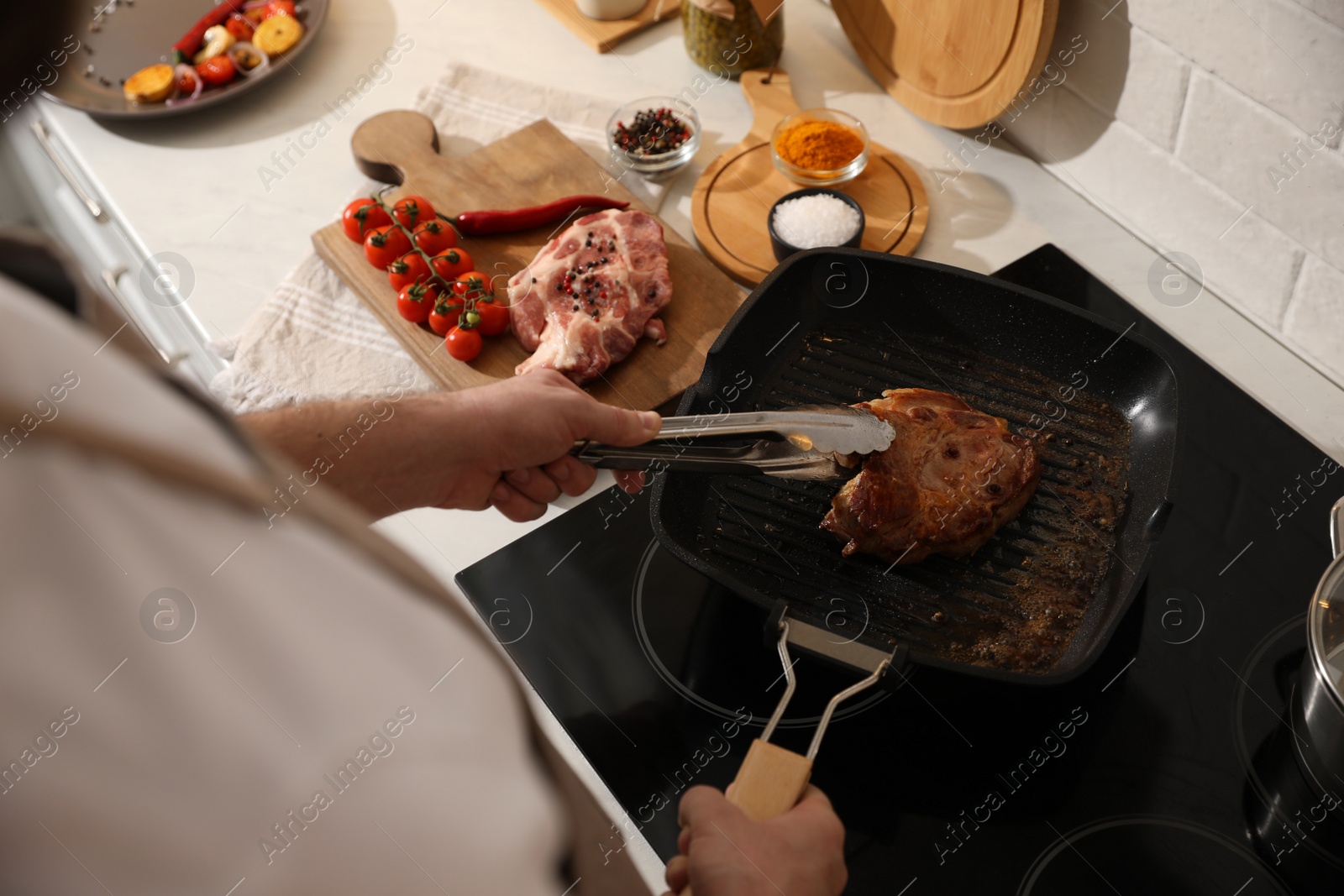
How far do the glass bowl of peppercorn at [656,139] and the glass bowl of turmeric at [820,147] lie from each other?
165 millimetres

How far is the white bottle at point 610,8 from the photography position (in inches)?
79.4

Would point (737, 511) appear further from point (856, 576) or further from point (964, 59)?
point (964, 59)

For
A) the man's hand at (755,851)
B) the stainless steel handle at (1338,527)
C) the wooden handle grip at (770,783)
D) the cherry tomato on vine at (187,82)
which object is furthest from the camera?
the cherry tomato on vine at (187,82)

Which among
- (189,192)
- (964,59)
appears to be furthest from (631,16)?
(189,192)

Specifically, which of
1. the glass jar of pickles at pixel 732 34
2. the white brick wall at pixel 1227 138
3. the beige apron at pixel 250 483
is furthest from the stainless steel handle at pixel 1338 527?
Answer: the glass jar of pickles at pixel 732 34

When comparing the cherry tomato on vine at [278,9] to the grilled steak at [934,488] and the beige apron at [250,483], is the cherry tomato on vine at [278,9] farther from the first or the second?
the beige apron at [250,483]

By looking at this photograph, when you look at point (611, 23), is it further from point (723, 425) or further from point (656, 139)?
point (723, 425)

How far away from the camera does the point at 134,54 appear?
198 centimetres

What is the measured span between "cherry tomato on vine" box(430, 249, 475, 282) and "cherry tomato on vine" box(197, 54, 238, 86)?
74 centimetres

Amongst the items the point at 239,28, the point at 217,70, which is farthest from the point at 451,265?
the point at 239,28

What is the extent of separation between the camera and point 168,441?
0.24m

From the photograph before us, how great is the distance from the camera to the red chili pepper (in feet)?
5.45

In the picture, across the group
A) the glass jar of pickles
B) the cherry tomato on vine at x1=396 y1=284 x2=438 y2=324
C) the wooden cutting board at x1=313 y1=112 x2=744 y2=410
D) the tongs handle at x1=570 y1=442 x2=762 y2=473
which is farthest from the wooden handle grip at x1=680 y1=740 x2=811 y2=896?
the glass jar of pickles

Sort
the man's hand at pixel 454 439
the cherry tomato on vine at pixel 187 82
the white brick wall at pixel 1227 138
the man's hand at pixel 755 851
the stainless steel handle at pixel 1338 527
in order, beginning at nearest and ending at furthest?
the man's hand at pixel 755 851
the stainless steel handle at pixel 1338 527
the man's hand at pixel 454 439
the white brick wall at pixel 1227 138
the cherry tomato on vine at pixel 187 82
